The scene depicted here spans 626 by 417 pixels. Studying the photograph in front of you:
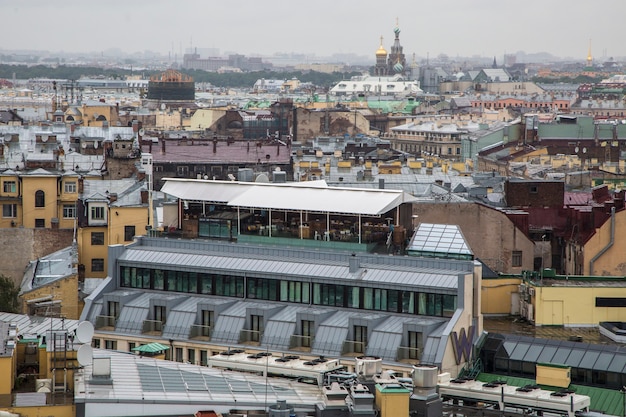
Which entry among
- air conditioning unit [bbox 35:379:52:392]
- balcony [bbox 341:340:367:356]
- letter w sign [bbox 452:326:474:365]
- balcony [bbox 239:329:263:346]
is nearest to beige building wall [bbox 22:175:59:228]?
balcony [bbox 239:329:263:346]

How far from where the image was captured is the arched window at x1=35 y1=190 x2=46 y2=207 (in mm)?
59750

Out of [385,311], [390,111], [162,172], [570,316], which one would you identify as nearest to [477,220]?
[570,316]

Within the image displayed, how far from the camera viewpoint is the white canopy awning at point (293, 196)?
41688 mm

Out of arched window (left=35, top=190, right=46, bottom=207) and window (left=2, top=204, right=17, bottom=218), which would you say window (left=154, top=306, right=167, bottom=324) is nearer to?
arched window (left=35, top=190, right=46, bottom=207)

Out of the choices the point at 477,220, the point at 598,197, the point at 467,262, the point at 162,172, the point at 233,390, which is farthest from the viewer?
the point at 162,172

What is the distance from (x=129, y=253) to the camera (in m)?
42.0

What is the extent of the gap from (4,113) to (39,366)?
315ft

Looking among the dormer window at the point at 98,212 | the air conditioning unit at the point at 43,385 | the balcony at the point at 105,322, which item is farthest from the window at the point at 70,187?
the air conditioning unit at the point at 43,385

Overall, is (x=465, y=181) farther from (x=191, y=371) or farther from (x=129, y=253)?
(x=191, y=371)

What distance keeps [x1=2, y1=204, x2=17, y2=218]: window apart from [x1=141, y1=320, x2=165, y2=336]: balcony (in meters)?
21.2

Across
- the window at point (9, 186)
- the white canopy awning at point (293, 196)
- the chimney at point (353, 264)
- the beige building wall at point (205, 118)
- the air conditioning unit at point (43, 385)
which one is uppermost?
the white canopy awning at point (293, 196)

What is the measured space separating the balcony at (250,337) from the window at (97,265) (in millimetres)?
13838

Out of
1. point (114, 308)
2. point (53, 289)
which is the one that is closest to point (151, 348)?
point (114, 308)

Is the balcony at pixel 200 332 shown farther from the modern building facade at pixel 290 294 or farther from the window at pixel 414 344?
the window at pixel 414 344
